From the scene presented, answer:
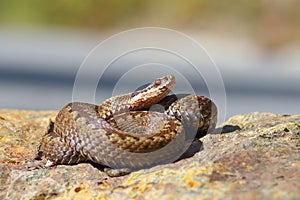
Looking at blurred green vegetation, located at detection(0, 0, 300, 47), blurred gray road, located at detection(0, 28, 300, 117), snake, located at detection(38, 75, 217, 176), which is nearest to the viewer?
snake, located at detection(38, 75, 217, 176)

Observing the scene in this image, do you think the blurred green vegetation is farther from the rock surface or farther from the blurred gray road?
the rock surface

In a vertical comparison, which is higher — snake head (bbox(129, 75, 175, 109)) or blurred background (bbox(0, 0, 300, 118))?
blurred background (bbox(0, 0, 300, 118))

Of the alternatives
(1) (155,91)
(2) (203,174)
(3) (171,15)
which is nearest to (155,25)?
(3) (171,15)

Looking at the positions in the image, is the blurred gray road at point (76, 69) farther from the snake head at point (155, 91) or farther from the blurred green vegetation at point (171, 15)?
the snake head at point (155, 91)

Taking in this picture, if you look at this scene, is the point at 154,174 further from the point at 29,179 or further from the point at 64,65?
the point at 64,65

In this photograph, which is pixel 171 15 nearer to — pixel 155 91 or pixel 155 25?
pixel 155 25

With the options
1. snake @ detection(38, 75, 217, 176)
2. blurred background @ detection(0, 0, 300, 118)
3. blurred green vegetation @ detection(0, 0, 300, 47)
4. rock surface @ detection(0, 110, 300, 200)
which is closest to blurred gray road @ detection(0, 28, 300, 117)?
blurred background @ detection(0, 0, 300, 118)

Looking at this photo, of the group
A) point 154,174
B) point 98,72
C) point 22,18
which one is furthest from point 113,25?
point 154,174
